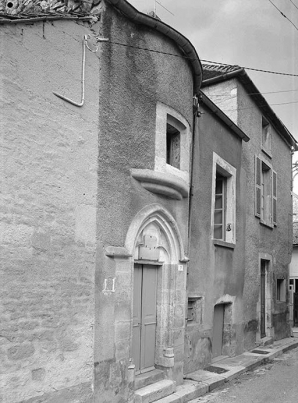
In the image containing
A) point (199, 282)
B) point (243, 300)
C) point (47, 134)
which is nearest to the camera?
point (47, 134)

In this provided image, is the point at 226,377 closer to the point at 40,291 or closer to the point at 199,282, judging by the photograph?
the point at 199,282

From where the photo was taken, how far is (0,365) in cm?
463

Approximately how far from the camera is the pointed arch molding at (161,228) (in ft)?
21.6

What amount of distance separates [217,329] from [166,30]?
6678 millimetres

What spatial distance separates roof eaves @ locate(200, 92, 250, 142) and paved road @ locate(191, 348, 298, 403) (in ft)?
18.4

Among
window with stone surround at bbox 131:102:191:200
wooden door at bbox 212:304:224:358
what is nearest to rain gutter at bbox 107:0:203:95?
window with stone surround at bbox 131:102:191:200

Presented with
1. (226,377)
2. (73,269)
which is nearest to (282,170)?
(226,377)

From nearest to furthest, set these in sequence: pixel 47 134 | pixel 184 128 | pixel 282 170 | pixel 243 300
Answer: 1. pixel 47 134
2. pixel 184 128
3. pixel 243 300
4. pixel 282 170

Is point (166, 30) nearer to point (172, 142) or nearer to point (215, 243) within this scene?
point (172, 142)

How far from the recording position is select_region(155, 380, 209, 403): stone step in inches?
271

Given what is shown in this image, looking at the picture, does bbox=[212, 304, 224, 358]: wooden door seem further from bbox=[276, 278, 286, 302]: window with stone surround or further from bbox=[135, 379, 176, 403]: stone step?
bbox=[276, 278, 286, 302]: window with stone surround

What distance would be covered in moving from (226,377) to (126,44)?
6313mm

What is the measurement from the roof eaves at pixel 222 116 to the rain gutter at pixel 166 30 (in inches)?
19.9

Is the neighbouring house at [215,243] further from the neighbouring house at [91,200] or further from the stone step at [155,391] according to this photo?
the stone step at [155,391]
